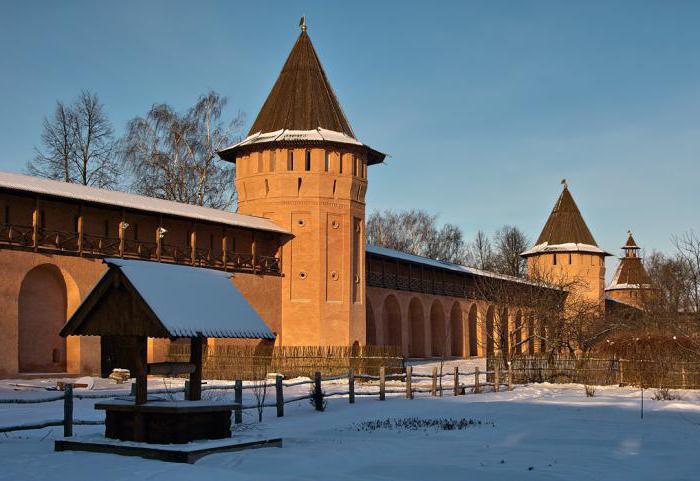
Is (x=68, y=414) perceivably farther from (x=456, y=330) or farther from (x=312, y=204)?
(x=456, y=330)

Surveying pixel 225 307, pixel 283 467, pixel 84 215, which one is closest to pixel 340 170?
pixel 84 215

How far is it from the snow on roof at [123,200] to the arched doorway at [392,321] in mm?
8327

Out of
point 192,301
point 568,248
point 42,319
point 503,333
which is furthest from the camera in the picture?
point 568,248

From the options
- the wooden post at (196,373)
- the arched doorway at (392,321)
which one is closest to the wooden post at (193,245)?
the arched doorway at (392,321)

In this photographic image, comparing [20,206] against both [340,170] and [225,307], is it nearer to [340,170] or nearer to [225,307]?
[340,170]

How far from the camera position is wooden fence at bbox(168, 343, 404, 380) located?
70.5ft

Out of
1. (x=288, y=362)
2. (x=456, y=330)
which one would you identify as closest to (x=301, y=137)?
(x=288, y=362)

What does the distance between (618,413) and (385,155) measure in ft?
54.0

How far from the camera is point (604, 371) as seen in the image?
2030cm

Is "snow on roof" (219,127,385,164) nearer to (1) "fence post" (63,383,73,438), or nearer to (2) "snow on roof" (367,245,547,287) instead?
(2) "snow on roof" (367,245,547,287)

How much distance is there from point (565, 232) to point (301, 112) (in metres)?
21.7

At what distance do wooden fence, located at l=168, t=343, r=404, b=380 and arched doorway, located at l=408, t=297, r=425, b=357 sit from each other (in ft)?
42.4

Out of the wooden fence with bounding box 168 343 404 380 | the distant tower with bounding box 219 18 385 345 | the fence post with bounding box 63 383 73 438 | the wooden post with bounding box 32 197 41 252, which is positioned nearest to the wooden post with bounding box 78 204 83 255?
the wooden post with bounding box 32 197 41 252

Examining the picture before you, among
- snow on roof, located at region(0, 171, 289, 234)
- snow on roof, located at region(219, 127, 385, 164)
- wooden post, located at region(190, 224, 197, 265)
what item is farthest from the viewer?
snow on roof, located at region(219, 127, 385, 164)
